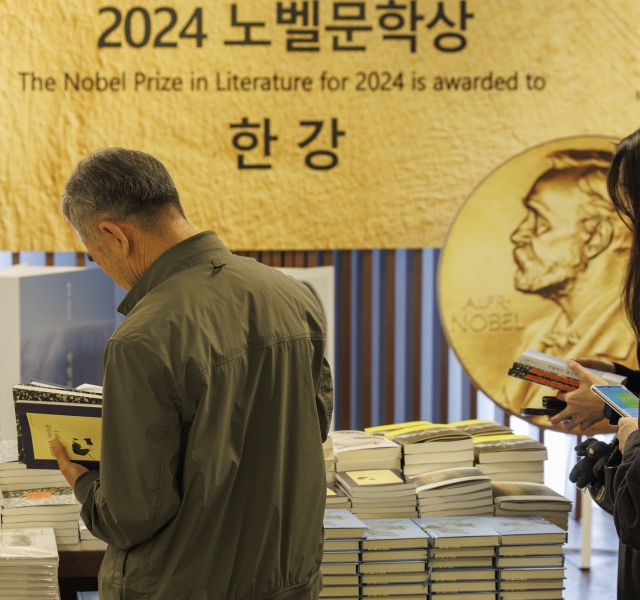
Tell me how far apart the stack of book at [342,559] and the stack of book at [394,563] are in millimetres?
24

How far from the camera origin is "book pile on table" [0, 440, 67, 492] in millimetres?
2193

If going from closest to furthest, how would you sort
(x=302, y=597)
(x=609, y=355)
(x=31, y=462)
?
(x=302, y=597) → (x=31, y=462) → (x=609, y=355)

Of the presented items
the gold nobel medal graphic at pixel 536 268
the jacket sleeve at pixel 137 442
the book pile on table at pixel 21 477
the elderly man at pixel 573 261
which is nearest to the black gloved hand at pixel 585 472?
the jacket sleeve at pixel 137 442

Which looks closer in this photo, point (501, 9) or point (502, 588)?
point (502, 588)

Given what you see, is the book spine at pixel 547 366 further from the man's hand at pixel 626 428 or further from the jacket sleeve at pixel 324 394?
the jacket sleeve at pixel 324 394

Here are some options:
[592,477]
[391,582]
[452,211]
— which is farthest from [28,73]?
[592,477]

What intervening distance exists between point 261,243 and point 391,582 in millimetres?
2163

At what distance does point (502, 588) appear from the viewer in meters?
2.35

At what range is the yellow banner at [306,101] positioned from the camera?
4070 millimetres

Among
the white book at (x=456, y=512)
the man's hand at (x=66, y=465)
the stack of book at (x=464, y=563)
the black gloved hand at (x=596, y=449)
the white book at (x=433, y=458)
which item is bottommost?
the stack of book at (x=464, y=563)

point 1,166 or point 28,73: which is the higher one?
point 28,73

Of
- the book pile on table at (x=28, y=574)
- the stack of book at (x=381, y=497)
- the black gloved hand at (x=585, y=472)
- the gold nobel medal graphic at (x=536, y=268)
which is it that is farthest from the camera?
the gold nobel medal graphic at (x=536, y=268)

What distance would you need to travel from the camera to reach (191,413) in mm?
1430

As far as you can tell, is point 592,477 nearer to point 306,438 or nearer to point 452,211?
point 306,438
